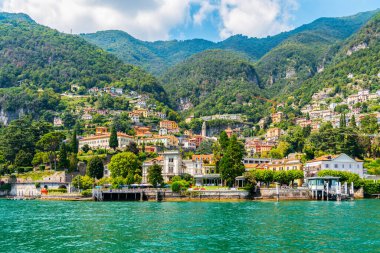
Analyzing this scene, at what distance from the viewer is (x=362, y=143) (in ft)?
375

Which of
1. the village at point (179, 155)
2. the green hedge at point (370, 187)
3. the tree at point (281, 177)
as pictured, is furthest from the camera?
the village at point (179, 155)

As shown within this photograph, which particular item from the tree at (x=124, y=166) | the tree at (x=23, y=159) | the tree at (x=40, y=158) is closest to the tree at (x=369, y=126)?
the tree at (x=124, y=166)

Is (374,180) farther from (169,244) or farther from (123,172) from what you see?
(169,244)

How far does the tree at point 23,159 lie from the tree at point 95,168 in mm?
19059

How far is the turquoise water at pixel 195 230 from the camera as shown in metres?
37.6

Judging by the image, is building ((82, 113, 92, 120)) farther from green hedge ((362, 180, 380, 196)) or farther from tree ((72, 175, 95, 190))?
green hedge ((362, 180, 380, 196))

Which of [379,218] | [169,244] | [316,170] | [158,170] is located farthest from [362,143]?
[169,244]

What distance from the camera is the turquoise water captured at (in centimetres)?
3756

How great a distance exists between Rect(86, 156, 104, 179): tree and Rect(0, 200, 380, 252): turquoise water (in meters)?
40.4

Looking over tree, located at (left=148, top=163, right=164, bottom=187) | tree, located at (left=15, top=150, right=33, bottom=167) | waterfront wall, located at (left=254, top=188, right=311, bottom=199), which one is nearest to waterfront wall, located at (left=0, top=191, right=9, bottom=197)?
tree, located at (left=15, top=150, right=33, bottom=167)

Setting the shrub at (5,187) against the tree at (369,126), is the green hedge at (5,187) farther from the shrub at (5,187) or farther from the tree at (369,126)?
the tree at (369,126)

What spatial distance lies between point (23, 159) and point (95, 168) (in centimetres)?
2130

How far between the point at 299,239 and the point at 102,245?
16.8 m

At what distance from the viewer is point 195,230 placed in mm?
45812
